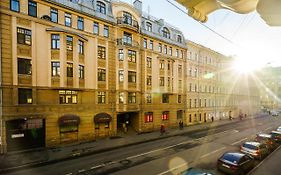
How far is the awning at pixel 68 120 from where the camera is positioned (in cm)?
2167

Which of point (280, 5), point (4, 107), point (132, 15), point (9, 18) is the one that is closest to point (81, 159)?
point (4, 107)

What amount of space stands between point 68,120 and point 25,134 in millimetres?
4302

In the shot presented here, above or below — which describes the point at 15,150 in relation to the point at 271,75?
below

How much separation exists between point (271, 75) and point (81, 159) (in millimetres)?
93155

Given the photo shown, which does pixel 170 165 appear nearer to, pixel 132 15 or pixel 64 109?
pixel 64 109

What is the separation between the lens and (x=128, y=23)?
28.8 metres

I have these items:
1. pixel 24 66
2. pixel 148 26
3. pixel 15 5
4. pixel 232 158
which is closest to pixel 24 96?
pixel 24 66

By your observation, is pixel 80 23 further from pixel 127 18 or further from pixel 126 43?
pixel 127 18

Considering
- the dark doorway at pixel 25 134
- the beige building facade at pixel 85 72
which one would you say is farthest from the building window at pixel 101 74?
the dark doorway at pixel 25 134

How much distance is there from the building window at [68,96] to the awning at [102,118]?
343 cm

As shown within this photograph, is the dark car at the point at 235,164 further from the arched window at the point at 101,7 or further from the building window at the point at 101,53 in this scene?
the arched window at the point at 101,7

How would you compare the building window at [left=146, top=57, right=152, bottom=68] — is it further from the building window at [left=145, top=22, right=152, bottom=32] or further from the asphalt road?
the asphalt road

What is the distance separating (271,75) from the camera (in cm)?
8575

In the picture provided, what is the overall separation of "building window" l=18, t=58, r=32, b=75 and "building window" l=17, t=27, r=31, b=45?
5.98ft
